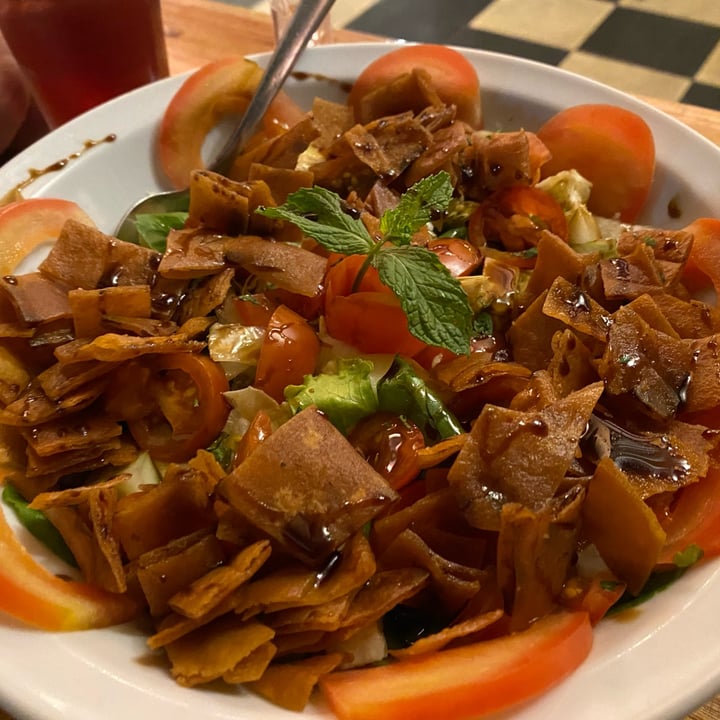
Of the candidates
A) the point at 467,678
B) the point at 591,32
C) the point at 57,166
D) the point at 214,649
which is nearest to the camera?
the point at 467,678

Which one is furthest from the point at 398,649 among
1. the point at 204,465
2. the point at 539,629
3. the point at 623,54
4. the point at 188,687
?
the point at 623,54

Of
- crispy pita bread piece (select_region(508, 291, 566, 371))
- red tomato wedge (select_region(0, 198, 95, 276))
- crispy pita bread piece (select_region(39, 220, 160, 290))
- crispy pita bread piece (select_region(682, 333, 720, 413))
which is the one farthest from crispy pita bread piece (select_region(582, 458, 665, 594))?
red tomato wedge (select_region(0, 198, 95, 276))

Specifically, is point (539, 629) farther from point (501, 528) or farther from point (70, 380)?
point (70, 380)

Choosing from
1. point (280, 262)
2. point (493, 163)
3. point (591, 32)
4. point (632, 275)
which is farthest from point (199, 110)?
point (591, 32)

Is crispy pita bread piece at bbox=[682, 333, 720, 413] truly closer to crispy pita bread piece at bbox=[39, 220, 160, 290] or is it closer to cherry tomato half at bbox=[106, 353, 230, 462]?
cherry tomato half at bbox=[106, 353, 230, 462]

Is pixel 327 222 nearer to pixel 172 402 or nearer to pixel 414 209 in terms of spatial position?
pixel 414 209
